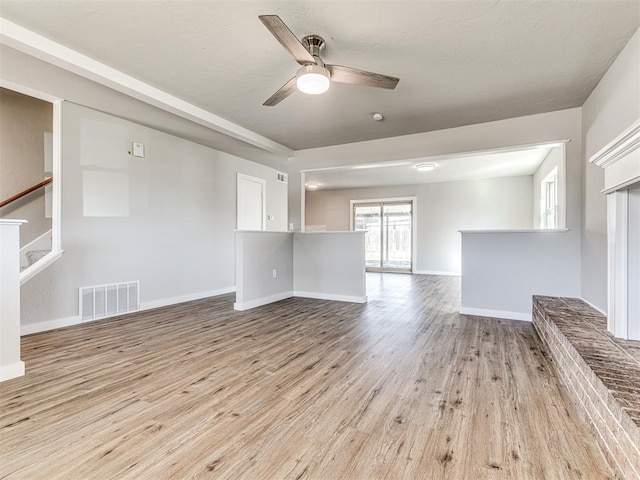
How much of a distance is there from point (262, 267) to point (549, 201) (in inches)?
204

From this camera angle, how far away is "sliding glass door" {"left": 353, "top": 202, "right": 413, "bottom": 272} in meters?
8.61

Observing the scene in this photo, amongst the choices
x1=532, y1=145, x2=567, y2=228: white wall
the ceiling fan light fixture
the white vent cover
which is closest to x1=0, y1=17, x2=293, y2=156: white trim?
the ceiling fan light fixture

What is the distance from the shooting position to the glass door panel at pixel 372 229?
896 centimetres

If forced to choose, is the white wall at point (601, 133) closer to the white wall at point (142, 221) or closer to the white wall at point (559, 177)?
the white wall at point (559, 177)

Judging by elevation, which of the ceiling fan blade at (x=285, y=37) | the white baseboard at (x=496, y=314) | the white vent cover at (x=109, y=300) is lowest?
the white baseboard at (x=496, y=314)

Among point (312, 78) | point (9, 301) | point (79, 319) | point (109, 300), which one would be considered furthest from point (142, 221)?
point (312, 78)

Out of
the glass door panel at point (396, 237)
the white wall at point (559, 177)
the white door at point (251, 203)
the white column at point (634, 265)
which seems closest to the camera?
the white column at point (634, 265)

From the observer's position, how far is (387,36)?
Answer: 223 cm

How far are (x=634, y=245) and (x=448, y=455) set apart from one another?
1.82 metres

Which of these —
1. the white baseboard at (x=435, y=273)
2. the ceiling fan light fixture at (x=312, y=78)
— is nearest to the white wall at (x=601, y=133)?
the ceiling fan light fixture at (x=312, y=78)

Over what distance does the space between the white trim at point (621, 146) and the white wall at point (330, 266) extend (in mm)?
2973

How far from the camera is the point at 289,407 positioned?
1.81m

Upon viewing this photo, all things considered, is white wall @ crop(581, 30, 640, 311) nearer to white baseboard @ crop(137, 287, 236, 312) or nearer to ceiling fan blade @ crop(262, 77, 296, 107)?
ceiling fan blade @ crop(262, 77, 296, 107)

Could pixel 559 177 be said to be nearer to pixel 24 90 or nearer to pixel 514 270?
pixel 514 270
